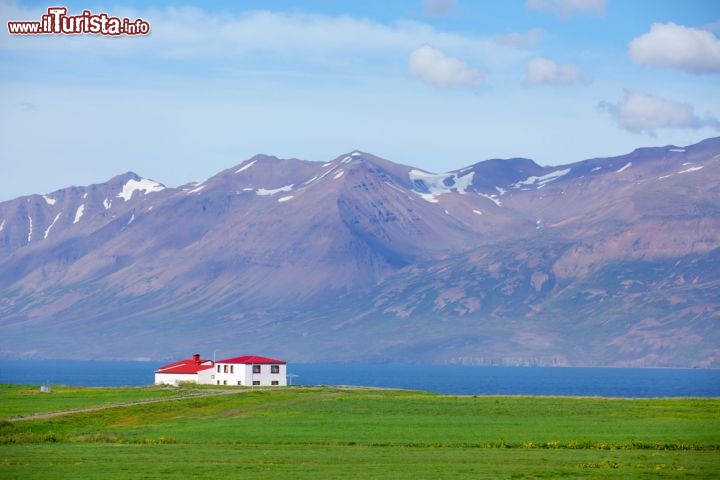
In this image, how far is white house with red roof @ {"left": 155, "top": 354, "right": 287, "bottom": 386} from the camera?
153 metres

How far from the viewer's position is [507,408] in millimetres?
106062

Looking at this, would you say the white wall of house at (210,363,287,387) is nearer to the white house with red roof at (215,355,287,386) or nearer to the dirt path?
the white house with red roof at (215,355,287,386)

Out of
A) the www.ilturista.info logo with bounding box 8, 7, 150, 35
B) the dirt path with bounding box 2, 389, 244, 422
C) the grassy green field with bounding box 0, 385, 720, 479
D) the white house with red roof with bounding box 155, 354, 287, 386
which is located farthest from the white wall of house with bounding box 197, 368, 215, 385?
the www.ilturista.info logo with bounding box 8, 7, 150, 35

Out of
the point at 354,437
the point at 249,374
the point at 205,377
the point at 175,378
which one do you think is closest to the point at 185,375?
the point at 175,378

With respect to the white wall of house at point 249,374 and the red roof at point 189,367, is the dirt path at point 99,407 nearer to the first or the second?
the white wall of house at point 249,374

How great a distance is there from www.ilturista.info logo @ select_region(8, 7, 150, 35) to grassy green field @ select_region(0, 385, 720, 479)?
70.7 ft

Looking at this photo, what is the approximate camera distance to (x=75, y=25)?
74.0 metres

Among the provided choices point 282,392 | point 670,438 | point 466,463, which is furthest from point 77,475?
point 282,392

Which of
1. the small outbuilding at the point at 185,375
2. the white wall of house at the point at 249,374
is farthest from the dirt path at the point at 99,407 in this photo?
the small outbuilding at the point at 185,375

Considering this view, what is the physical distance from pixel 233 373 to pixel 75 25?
272 feet

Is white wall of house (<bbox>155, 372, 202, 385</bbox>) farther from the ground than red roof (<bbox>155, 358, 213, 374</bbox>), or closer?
closer

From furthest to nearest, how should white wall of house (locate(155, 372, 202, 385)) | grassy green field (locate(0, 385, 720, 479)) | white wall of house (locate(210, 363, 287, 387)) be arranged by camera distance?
white wall of house (locate(155, 372, 202, 385)) → white wall of house (locate(210, 363, 287, 387)) → grassy green field (locate(0, 385, 720, 479))

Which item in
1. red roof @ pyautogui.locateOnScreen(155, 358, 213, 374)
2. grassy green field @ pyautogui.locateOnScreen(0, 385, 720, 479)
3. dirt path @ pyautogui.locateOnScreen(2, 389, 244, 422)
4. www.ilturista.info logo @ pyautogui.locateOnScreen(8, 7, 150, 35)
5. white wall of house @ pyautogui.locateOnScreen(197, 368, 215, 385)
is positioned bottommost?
grassy green field @ pyautogui.locateOnScreen(0, 385, 720, 479)

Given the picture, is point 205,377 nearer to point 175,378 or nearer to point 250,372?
point 175,378
